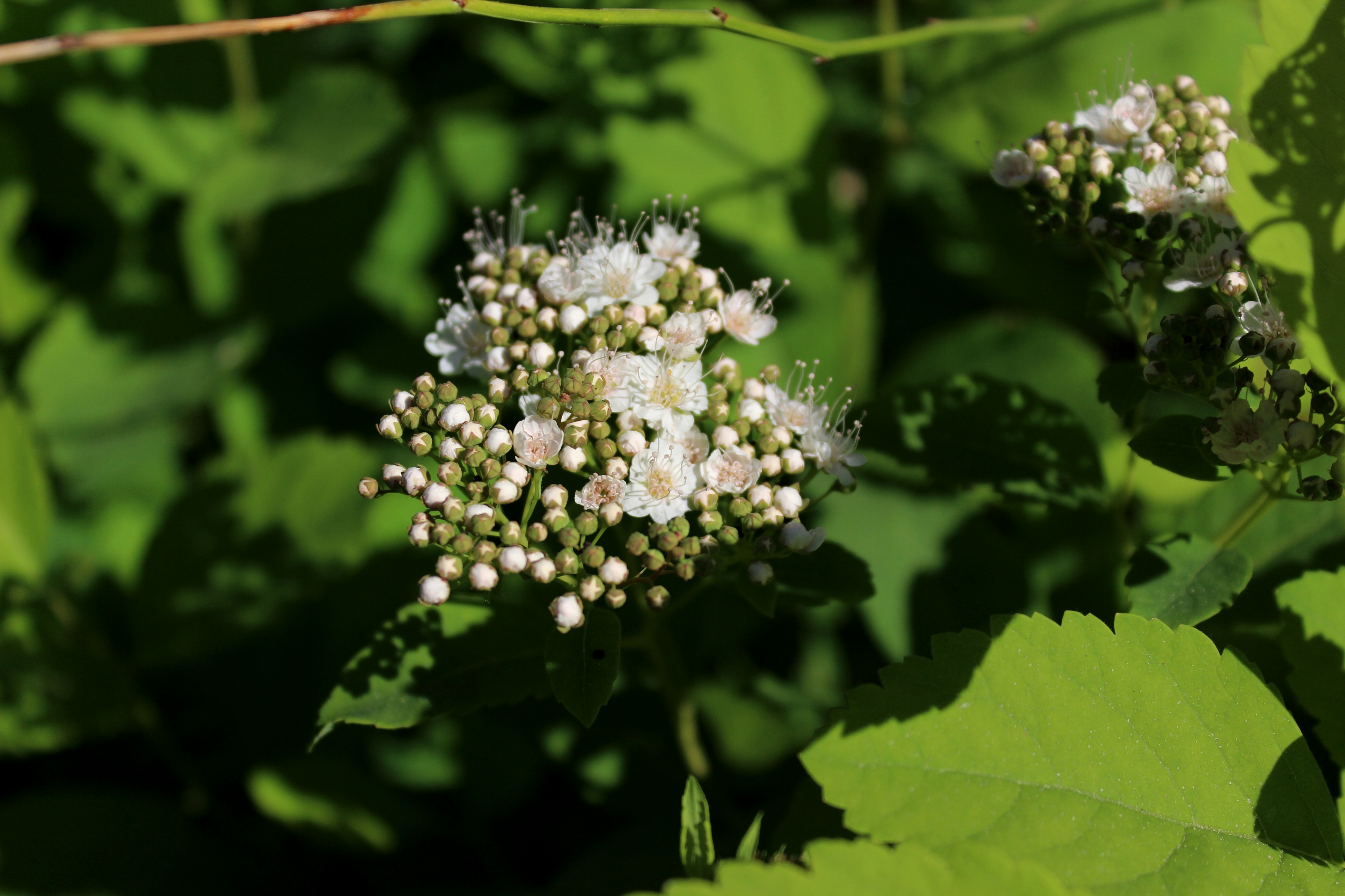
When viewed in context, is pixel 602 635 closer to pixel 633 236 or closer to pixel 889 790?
pixel 889 790

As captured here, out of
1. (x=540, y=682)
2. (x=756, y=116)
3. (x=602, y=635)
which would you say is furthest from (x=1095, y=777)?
(x=756, y=116)

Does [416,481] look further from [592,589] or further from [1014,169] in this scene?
[1014,169]

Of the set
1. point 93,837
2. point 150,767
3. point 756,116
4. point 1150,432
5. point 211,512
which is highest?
point 756,116

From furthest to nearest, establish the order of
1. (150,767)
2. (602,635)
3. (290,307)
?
(290,307), (150,767), (602,635)

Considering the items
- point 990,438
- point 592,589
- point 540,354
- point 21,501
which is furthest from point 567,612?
point 21,501

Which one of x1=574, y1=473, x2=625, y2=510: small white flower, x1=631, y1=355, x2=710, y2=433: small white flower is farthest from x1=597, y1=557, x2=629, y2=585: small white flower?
x1=631, y1=355, x2=710, y2=433: small white flower

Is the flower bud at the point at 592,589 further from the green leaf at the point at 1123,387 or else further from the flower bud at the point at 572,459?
the green leaf at the point at 1123,387

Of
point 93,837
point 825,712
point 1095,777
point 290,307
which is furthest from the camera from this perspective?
point 290,307
